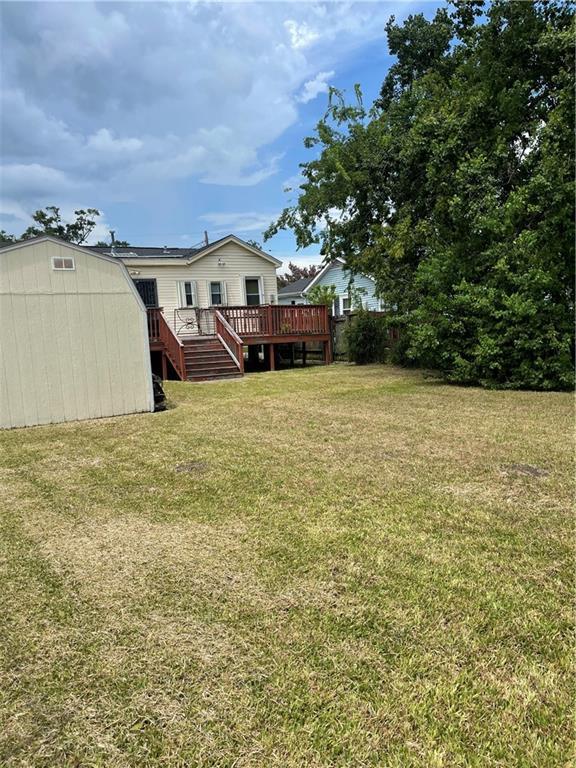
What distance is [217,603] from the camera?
2355 millimetres

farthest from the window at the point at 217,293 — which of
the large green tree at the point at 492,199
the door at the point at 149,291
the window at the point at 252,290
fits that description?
the large green tree at the point at 492,199

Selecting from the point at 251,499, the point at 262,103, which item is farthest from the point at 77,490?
the point at 262,103

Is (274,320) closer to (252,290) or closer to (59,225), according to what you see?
(252,290)

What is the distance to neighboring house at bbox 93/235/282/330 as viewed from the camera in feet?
55.2

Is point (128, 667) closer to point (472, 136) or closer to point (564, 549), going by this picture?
point (564, 549)

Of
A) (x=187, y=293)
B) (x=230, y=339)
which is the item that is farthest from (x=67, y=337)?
(x=187, y=293)

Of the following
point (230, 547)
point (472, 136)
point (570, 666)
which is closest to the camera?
point (570, 666)

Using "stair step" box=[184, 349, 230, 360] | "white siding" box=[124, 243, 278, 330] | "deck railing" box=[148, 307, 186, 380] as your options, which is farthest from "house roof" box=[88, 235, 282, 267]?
"stair step" box=[184, 349, 230, 360]

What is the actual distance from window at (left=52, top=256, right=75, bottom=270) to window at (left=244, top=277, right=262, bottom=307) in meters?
11.7

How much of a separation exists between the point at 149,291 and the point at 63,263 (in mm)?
10230

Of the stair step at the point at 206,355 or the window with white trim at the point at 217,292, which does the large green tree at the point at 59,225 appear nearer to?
the window with white trim at the point at 217,292

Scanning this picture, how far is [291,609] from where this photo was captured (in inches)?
89.9

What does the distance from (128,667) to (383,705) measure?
1023mm

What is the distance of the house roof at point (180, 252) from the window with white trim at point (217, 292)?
1.18 meters
